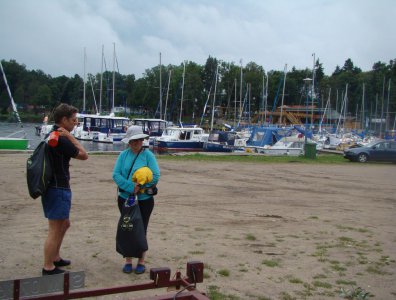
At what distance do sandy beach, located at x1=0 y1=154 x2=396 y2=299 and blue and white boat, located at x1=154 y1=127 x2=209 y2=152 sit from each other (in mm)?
20560

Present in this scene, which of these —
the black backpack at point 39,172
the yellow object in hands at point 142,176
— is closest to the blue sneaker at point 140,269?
the yellow object in hands at point 142,176

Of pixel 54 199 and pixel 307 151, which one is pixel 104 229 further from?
pixel 307 151

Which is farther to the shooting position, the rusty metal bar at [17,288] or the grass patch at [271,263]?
the grass patch at [271,263]

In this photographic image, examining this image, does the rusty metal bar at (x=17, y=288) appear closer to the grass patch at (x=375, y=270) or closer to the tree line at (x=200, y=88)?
the grass patch at (x=375, y=270)

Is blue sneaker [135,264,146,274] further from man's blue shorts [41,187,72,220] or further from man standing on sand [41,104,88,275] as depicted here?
man's blue shorts [41,187,72,220]

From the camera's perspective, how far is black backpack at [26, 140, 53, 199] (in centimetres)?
451

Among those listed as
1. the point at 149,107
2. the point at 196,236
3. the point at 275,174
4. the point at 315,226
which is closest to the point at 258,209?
the point at 315,226

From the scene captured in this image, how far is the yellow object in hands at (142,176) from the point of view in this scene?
4938 mm

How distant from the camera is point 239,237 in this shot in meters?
7.04

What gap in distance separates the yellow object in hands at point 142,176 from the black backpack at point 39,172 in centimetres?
90

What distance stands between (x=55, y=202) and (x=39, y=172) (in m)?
0.39

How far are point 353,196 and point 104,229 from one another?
763cm

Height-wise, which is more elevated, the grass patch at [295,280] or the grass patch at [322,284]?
the grass patch at [295,280]

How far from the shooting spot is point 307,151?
2550cm
